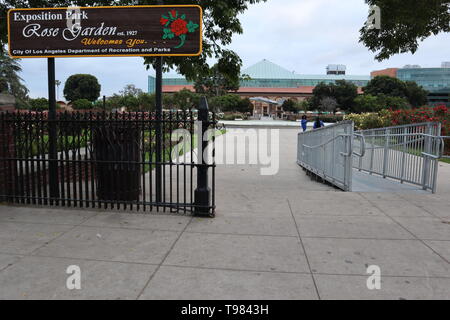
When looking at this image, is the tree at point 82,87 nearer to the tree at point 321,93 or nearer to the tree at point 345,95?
the tree at point 321,93

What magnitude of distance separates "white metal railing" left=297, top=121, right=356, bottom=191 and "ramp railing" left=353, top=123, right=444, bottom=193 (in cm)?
95

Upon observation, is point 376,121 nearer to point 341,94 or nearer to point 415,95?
point 341,94

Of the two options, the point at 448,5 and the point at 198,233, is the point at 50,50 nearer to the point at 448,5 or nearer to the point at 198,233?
the point at 198,233

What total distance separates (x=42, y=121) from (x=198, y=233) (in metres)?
3.38

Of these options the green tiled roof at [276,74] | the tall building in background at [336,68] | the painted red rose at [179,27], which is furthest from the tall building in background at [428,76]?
the painted red rose at [179,27]

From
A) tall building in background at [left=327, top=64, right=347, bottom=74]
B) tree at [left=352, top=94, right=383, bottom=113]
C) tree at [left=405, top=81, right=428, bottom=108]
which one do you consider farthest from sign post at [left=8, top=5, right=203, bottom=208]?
tall building in background at [left=327, top=64, right=347, bottom=74]

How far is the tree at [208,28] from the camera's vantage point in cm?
816

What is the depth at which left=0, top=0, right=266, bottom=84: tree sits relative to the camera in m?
8.16

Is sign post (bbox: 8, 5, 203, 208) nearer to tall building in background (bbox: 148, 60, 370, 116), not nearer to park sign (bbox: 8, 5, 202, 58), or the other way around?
park sign (bbox: 8, 5, 202, 58)

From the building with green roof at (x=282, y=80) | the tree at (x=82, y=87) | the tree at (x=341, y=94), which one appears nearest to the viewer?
the tree at (x=341, y=94)

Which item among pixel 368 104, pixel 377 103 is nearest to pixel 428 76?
pixel 377 103

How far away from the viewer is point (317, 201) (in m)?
7.34

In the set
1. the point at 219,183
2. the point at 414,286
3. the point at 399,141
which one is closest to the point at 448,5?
the point at 399,141

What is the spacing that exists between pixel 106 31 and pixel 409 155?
7610mm
